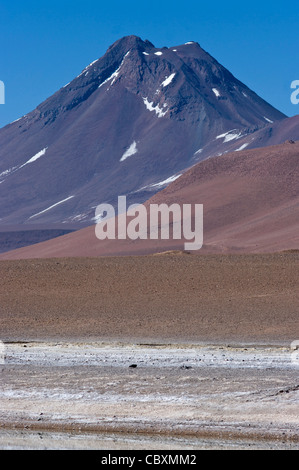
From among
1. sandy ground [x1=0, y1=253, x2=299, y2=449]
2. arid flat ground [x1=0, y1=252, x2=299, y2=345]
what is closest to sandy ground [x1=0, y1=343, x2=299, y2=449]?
sandy ground [x1=0, y1=253, x2=299, y2=449]

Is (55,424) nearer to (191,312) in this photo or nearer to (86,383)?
(86,383)

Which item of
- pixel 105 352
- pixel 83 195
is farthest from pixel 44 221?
pixel 105 352

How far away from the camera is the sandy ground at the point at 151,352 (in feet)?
30.7

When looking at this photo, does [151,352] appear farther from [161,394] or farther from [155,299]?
[155,299]

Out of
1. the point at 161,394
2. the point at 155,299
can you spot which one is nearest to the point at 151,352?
the point at 161,394

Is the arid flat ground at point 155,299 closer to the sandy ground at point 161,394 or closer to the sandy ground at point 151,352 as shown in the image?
the sandy ground at point 151,352

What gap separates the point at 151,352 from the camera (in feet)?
47.2

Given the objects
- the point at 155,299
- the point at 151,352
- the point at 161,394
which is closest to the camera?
the point at 161,394

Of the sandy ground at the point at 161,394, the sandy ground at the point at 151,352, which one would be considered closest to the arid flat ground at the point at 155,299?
the sandy ground at the point at 151,352

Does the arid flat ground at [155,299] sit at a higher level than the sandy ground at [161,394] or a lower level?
higher

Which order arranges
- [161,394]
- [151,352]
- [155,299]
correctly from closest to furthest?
[161,394]
[151,352]
[155,299]

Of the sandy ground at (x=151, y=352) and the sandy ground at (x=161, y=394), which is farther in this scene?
the sandy ground at (x=151, y=352)

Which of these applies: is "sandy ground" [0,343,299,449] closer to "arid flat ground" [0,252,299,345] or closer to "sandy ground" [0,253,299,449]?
"sandy ground" [0,253,299,449]
